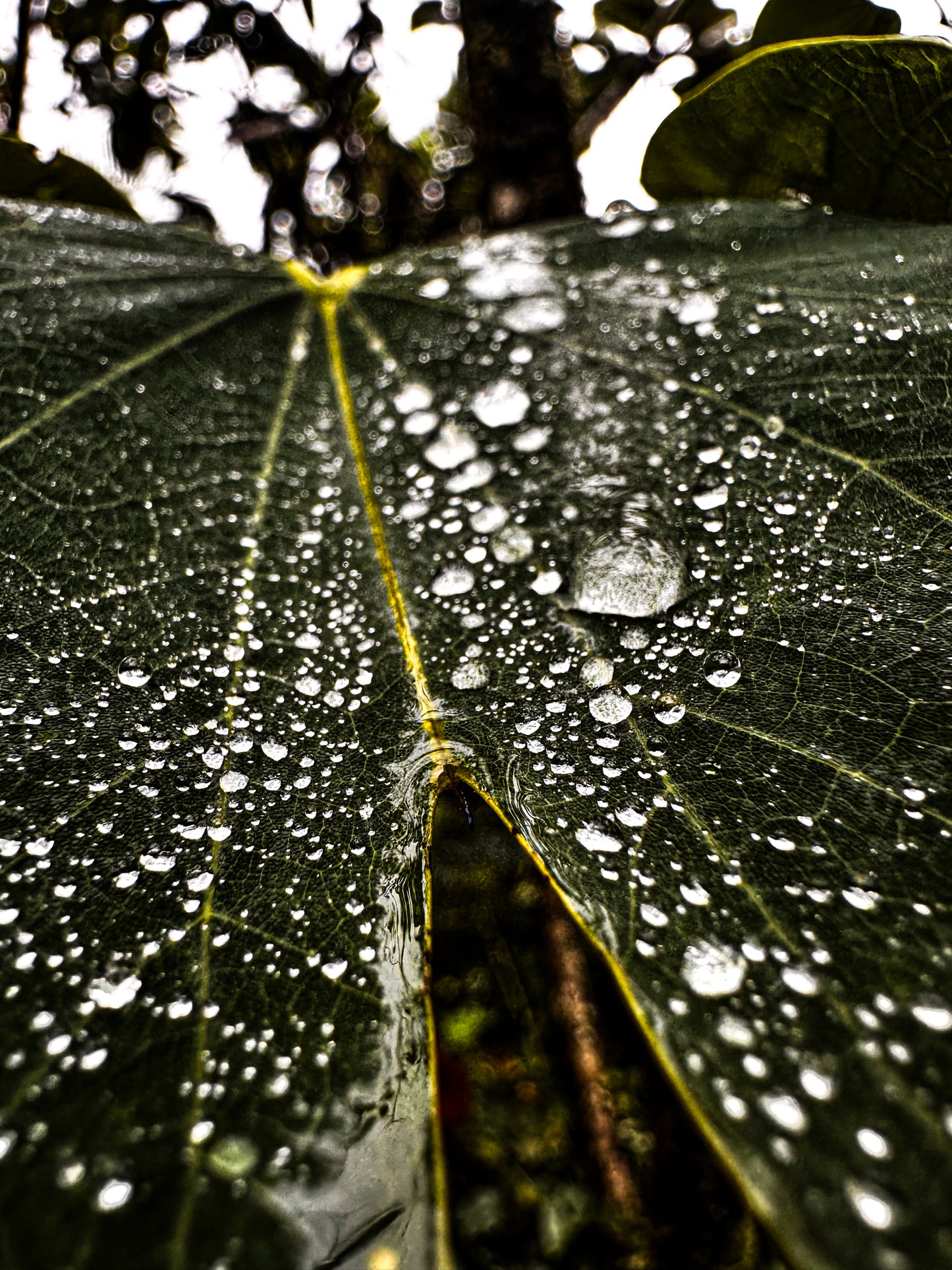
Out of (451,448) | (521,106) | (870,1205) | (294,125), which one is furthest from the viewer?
(294,125)

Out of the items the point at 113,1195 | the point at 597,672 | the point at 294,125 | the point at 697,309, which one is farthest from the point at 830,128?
the point at 294,125

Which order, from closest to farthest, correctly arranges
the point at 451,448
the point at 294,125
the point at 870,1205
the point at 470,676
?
the point at 870,1205 → the point at 470,676 → the point at 451,448 → the point at 294,125

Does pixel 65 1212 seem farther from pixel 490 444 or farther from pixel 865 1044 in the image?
pixel 490 444

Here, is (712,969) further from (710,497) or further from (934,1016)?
(710,497)

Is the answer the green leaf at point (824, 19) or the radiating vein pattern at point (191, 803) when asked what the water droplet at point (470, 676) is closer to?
the radiating vein pattern at point (191, 803)

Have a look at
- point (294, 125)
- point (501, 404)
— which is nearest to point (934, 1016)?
point (501, 404)

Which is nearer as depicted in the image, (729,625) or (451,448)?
(729,625)

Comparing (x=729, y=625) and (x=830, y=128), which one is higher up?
(x=830, y=128)

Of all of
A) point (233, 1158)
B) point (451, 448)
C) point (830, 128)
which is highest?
point (830, 128)
